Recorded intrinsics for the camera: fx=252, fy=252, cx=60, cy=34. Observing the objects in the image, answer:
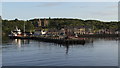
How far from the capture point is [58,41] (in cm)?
7794

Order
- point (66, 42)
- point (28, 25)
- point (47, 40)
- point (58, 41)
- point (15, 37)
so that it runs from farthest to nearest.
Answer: point (28, 25) → point (15, 37) → point (47, 40) → point (58, 41) → point (66, 42)

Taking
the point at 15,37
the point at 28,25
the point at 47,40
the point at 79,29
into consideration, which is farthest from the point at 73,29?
the point at 47,40

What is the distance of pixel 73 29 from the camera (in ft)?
587

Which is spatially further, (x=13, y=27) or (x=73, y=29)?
(x=73, y=29)

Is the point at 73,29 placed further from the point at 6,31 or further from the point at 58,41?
the point at 58,41

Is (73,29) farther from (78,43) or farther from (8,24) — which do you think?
(78,43)

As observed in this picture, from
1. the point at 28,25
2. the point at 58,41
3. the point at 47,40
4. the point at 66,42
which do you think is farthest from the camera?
the point at 28,25

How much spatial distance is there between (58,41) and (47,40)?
1441 cm

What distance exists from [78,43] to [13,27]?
3477 inches

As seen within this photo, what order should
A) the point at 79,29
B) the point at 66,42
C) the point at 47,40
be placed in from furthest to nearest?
the point at 79,29, the point at 47,40, the point at 66,42

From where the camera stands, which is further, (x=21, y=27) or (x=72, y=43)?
(x=21, y=27)

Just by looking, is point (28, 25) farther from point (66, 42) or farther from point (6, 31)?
point (66, 42)

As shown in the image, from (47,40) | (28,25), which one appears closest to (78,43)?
(47,40)

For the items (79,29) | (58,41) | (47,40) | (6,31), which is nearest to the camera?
(58,41)
